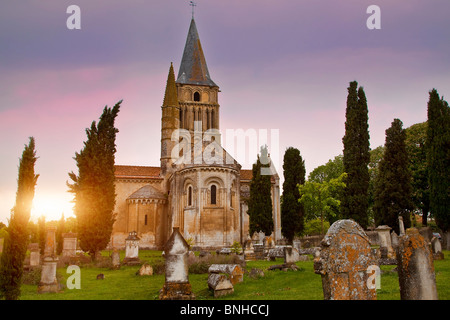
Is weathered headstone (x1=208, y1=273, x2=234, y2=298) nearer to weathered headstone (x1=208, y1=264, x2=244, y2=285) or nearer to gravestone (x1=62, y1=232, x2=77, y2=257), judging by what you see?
weathered headstone (x1=208, y1=264, x2=244, y2=285)

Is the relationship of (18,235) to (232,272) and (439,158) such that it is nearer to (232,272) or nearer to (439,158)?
(232,272)

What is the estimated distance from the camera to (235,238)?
103ft

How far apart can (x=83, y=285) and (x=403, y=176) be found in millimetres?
25012

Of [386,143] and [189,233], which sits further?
[189,233]

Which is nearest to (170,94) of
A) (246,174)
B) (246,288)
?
(246,174)

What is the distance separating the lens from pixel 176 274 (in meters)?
8.82

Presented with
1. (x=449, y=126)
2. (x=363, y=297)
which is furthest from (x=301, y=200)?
(x=363, y=297)

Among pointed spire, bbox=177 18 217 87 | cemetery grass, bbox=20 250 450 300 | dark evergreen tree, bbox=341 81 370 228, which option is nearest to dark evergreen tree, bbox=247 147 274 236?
dark evergreen tree, bbox=341 81 370 228

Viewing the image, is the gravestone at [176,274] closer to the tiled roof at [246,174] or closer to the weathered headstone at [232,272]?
the weathered headstone at [232,272]

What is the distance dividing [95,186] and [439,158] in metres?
23.5

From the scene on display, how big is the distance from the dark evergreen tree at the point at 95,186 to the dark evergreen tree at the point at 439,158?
73.4 ft

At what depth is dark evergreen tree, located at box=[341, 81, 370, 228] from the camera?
26.2m

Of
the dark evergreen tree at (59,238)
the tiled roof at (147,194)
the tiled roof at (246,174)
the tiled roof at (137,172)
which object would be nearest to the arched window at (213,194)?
the tiled roof at (147,194)
